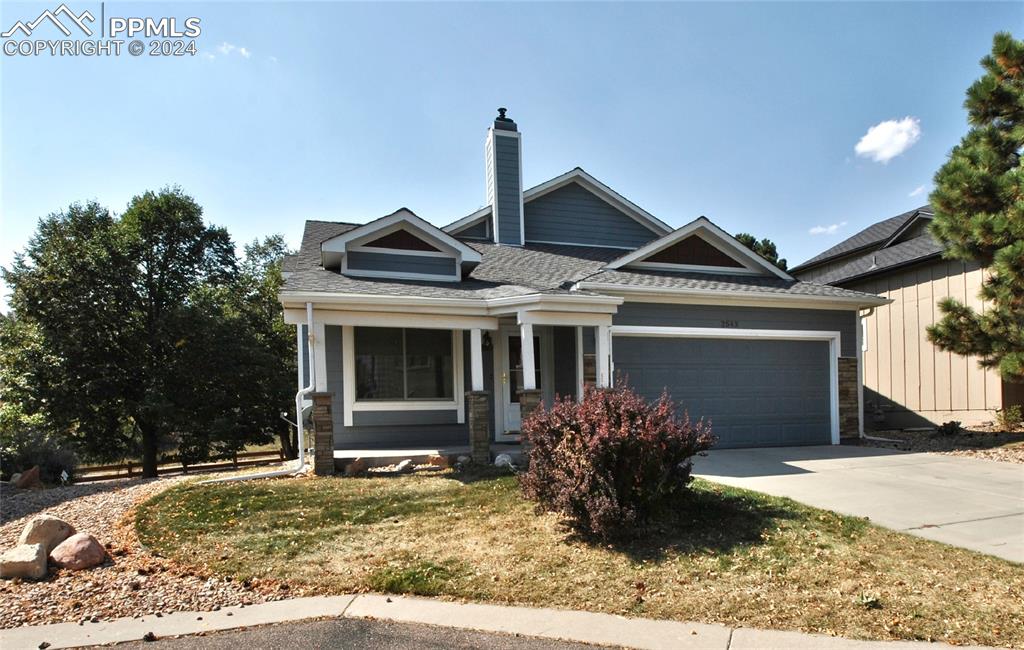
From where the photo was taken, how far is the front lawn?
398 cm

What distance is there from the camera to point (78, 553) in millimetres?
5043

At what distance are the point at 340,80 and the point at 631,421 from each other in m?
8.31

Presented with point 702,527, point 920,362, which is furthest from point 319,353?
point 920,362

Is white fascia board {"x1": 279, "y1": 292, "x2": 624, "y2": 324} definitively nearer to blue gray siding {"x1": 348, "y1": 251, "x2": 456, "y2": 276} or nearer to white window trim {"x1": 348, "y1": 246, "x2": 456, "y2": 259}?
blue gray siding {"x1": 348, "y1": 251, "x2": 456, "y2": 276}

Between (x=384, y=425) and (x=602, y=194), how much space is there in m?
8.34

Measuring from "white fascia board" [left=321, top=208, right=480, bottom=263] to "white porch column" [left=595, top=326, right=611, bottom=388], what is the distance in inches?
112

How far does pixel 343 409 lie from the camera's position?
10156 millimetres

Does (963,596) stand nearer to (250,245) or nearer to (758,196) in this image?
(758,196)

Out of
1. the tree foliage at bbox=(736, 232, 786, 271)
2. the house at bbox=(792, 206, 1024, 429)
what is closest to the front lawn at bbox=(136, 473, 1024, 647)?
the house at bbox=(792, 206, 1024, 429)

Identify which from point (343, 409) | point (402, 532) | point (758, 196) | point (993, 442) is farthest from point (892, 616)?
point (758, 196)

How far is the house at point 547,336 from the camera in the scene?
948 centimetres

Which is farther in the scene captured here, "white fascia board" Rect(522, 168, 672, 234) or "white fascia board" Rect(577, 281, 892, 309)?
"white fascia board" Rect(522, 168, 672, 234)

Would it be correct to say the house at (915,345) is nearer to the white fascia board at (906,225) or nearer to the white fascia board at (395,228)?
the white fascia board at (906,225)

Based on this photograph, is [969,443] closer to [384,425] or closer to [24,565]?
[384,425]
